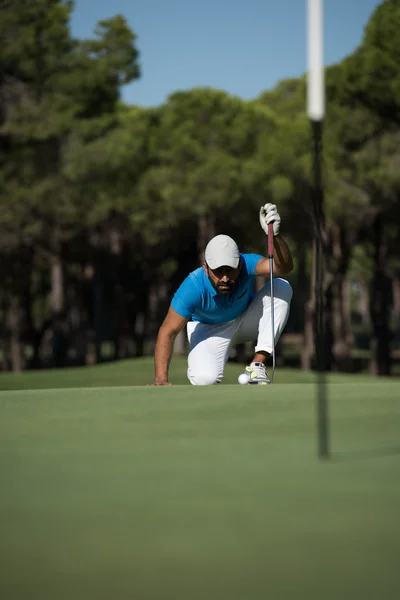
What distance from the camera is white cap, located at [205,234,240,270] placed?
836cm

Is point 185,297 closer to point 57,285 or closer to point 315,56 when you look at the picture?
point 315,56

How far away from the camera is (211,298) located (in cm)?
895

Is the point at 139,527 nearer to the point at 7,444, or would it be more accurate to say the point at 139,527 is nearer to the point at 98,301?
the point at 7,444

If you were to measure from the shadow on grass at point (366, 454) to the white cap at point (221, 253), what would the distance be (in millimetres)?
4237

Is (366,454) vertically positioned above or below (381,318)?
below

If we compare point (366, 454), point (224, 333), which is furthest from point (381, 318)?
point (366, 454)

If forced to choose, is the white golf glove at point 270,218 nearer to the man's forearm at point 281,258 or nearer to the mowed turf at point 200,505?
the man's forearm at point 281,258

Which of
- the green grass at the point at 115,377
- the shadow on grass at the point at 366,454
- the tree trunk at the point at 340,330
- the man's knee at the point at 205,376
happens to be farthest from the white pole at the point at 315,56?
the tree trunk at the point at 340,330

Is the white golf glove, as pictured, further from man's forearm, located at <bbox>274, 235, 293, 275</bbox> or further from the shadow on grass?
the shadow on grass

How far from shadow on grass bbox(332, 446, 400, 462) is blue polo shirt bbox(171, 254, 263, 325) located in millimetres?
4567

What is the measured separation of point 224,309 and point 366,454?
5.18 meters

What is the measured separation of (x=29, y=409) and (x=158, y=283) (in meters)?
36.7

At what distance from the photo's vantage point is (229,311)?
30.6ft

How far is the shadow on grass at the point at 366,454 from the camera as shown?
4.00 m
